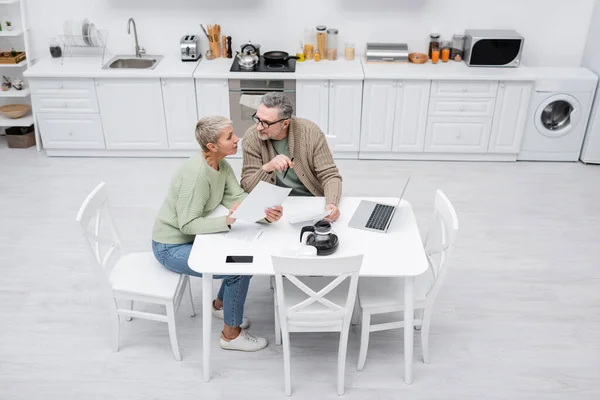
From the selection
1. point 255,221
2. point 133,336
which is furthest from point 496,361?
point 133,336

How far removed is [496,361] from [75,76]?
3747 mm

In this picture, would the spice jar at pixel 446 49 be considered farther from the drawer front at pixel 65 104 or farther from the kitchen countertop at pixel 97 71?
the drawer front at pixel 65 104

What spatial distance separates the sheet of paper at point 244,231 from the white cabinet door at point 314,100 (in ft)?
7.20

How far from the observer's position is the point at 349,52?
5.02 meters

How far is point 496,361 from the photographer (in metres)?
2.98

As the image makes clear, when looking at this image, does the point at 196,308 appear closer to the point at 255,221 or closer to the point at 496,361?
the point at 255,221

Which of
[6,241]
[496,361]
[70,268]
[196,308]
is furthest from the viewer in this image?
[6,241]

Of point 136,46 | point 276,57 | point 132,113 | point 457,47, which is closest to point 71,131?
point 132,113

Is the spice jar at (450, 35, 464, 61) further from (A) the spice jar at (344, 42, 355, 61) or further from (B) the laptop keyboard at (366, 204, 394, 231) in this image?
(B) the laptop keyboard at (366, 204, 394, 231)

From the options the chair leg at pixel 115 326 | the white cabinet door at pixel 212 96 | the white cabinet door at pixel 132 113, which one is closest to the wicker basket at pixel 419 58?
the white cabinet door at pixel 212 96

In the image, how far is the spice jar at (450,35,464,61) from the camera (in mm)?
4988

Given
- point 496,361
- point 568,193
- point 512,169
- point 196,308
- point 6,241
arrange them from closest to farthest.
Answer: point 496,361
point 196,308
point 6,241
point 568,193
point 512,169

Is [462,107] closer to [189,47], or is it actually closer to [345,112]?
[345,112]

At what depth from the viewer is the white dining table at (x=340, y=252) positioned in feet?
8.24
